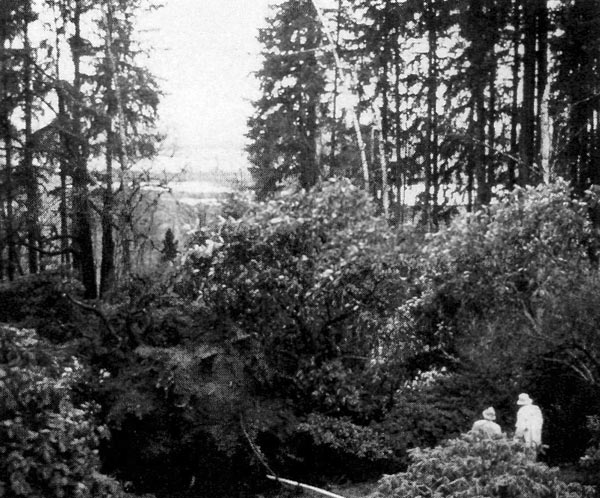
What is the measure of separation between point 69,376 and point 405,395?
5.49 meters

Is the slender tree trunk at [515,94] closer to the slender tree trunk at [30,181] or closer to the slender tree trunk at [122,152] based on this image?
the slender tree trunk at [122,152]

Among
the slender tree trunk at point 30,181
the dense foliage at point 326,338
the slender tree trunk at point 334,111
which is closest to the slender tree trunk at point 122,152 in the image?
the slender tree trunk at point 30,181

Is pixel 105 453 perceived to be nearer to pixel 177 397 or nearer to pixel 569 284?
pixel 177 397

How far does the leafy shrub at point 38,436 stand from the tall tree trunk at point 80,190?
9333 mm

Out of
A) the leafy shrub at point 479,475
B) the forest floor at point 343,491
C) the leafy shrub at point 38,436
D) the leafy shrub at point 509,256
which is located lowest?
the forest floor at point 343,491

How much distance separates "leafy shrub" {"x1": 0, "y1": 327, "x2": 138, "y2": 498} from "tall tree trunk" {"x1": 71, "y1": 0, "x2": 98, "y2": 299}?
933 cm

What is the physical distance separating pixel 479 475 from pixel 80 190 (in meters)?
12.0

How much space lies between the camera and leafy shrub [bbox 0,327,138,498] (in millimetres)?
4578

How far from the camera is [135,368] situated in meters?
8.61

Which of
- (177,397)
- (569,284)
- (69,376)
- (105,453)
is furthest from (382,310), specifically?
(69,376)

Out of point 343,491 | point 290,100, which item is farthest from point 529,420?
point 290,100

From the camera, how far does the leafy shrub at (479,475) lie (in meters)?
4.75

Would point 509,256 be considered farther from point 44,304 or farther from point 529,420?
point 44,304

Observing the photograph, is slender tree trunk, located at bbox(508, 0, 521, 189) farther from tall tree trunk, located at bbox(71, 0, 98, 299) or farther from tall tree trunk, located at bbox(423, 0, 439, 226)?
tall tree trunk, located at bbox(71, 0, 98, 299)
